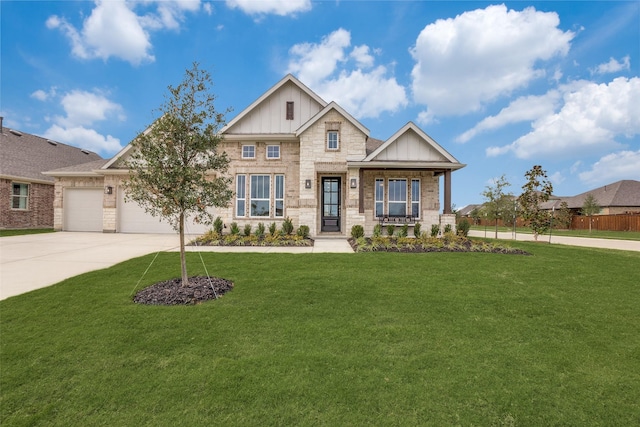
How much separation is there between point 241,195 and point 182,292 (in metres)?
10.3

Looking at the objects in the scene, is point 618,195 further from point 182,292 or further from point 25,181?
point 25,181

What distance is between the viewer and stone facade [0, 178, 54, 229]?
17.6 metres

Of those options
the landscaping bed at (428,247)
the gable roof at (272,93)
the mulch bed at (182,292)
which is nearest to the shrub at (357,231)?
the landscaping bed at (428,247)

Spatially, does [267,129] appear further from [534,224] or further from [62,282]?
[534,224]

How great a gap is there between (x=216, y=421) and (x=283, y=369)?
834 mm

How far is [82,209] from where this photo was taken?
1753cm

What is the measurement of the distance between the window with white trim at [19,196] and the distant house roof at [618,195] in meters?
55.1

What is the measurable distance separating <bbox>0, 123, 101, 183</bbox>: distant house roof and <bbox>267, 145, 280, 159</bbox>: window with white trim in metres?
15.4

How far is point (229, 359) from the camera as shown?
3367mm

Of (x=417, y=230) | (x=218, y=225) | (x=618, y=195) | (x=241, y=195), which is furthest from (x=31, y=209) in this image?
(x=618, y=195)

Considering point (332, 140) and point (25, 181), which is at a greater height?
point (332, 140)

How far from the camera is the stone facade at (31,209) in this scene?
17.6m

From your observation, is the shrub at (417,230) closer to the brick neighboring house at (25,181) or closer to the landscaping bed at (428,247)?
the landscaping bed at (428,247)

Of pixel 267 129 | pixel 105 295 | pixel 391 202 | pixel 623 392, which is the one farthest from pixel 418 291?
pixel 267 129
